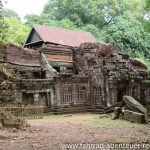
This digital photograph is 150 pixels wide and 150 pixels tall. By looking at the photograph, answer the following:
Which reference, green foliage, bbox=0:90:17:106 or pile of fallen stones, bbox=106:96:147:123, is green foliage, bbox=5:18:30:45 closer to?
green foliage, bbox=0:90:17:106

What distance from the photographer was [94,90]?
30875 mm

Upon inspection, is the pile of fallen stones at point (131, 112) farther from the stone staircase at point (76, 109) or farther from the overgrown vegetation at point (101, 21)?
the overgrown vegetation at point (101, 21)

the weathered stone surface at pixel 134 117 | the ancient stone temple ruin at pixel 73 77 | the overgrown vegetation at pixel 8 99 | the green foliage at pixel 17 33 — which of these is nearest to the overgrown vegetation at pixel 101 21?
the green foliage at pixel 17 33

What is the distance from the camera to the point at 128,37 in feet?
165

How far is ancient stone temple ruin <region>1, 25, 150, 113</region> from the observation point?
28.1m

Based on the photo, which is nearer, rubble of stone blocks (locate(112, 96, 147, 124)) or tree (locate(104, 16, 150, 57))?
rubble of stone blocks (locate(112, 96, 147, 124))

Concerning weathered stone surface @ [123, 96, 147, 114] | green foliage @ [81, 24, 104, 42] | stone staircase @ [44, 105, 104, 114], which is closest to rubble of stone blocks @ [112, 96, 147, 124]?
weathered stone surface @ [123, 96, 147, 114]

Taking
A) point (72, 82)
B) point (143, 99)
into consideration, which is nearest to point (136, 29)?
Result: point (143, 99)

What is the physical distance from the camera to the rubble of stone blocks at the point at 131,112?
65.3ft

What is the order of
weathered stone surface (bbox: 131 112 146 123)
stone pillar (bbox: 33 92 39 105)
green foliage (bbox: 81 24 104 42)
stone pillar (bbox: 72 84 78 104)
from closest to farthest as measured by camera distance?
weathered stone surface (bbox: 131 112 146 123), stone pillar (bbox: 33 92 39 105), stone pillar (bbox: 72 84 78 104), green foliage (bbox: 81 24 104 42)

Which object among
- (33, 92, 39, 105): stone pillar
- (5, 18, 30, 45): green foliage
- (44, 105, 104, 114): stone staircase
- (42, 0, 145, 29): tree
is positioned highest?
(42, 0, 145, 29): tree

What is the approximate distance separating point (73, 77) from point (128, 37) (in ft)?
76.2

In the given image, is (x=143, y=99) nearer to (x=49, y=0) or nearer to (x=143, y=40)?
(x=143, y=40)

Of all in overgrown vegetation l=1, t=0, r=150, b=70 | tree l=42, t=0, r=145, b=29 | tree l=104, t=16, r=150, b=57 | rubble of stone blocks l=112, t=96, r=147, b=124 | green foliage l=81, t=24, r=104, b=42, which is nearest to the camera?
rubble of stone blocks l=112, t=96, r=147, b=124
